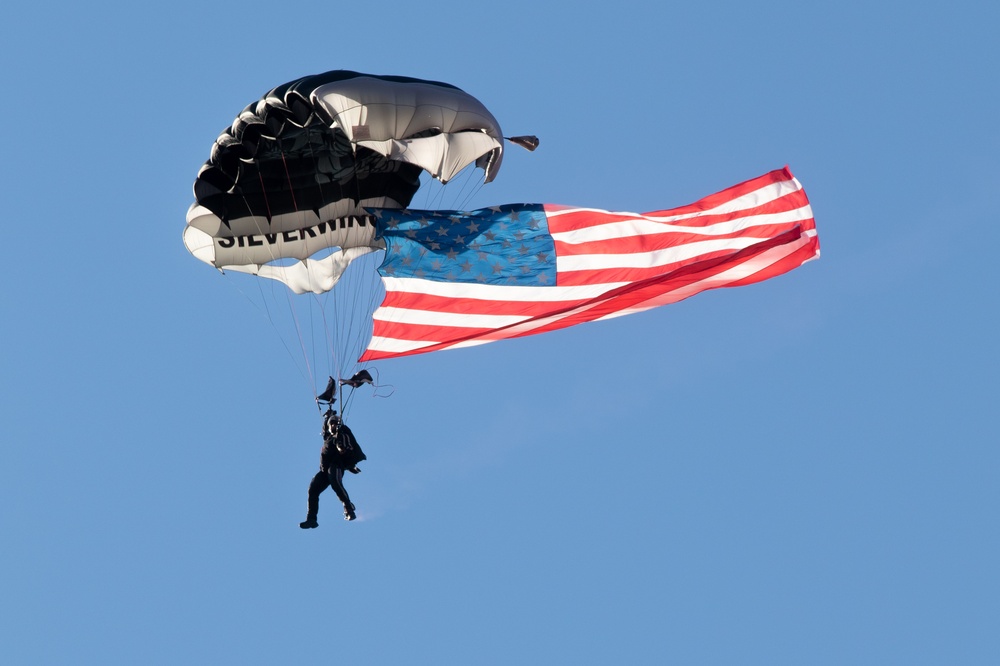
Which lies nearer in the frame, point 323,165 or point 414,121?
point 414,121

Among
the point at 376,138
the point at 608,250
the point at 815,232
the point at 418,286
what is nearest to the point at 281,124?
the point at 376,138

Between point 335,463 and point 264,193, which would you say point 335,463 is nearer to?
point 335,463

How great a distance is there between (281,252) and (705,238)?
629 cm

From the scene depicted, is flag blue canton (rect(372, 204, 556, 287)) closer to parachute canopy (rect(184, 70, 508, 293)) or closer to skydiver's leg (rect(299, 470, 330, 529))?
parachute canopy (rect(184, 70, 508, 293))

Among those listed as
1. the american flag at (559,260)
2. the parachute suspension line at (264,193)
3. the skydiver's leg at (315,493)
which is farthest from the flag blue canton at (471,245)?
the skydiver's leg at (315,493)

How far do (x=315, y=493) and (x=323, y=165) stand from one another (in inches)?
187

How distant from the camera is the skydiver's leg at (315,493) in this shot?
79.0ft

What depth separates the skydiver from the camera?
24.0 meters

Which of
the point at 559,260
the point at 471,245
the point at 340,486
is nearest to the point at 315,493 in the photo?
the point at 340,486

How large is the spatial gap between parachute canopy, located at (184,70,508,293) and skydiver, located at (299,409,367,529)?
3467 millimetres

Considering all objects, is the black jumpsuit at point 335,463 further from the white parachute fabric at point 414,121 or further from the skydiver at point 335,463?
the white parachute fabric at point 414,121

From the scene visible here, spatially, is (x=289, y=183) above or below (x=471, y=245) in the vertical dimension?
above

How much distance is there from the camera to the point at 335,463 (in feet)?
78.8

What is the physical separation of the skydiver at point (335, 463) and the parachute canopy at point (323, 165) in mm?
3467
